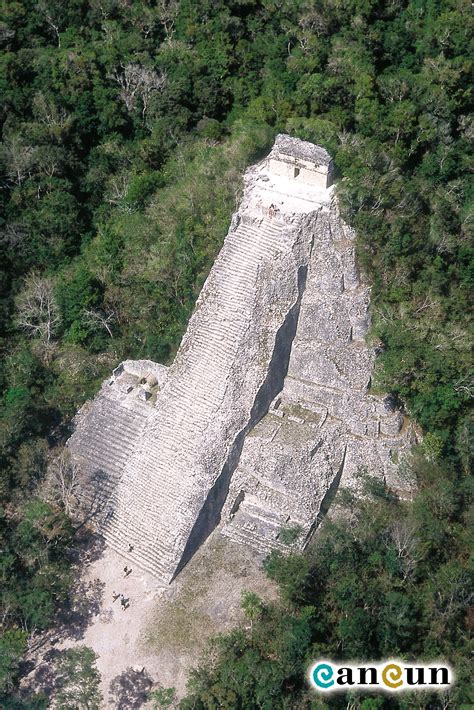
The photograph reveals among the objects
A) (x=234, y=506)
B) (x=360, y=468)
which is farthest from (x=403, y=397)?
(x=234, y=506)

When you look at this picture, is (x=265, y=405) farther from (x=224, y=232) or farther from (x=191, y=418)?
(x=224, y=232)

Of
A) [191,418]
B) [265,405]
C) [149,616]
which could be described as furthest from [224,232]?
[149,616]

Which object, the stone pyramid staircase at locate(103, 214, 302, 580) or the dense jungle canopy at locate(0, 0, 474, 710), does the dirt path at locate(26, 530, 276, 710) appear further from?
the dense jungle canopy at locate(0, 0, 474, 710)

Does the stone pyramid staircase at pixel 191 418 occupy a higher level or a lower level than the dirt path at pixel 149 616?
higher

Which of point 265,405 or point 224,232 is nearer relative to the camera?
point 265,405

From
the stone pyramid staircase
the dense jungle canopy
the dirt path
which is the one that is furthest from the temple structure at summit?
the dense jungle canopy

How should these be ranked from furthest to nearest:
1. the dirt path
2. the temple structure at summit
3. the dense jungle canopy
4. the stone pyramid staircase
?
the temple structure at summit → the stone pyramid staircase → the dense jungle canopy → the dirt path

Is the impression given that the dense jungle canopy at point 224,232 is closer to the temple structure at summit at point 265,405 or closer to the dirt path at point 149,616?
the dirt path at point 149,616

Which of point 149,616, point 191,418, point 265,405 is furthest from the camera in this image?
point 265,405

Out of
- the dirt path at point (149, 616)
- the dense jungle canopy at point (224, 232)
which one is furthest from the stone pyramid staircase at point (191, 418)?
the dense jungle canopy at point (224, 232)
